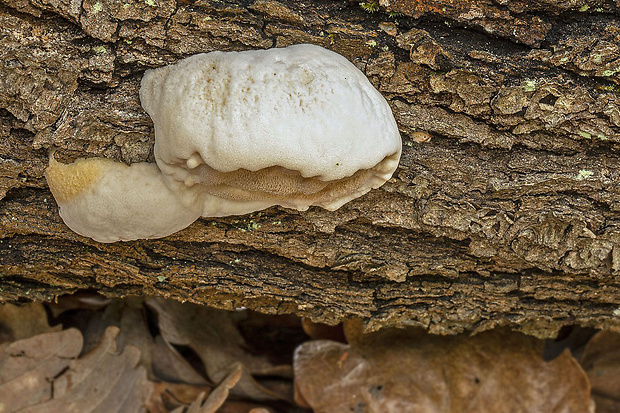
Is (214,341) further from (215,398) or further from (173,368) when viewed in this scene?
(215,398)

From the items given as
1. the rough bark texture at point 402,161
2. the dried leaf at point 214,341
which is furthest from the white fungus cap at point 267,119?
the dried leaf at point 214,341

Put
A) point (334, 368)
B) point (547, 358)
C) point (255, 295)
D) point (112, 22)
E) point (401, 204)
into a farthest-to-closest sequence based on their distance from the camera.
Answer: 1. point (547, 358)
2. point (334, 368)
3. point (255, 295)
4. point (401, 204)
5. point (112, 22)

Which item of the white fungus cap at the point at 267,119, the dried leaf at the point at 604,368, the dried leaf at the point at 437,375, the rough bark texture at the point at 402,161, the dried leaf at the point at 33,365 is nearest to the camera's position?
the white fungus cap at the point at 267,119

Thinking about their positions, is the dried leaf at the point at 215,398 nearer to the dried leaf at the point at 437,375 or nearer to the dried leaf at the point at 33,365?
the dried leaf at the point at 437,375

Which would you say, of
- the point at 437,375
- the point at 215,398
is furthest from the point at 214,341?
the point at 437,375

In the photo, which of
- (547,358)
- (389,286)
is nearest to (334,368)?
(389,286)

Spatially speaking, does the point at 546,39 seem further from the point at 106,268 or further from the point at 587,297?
the point at 106,268
